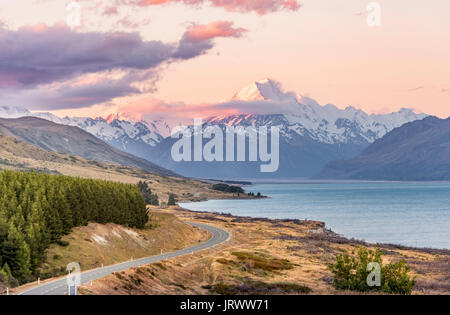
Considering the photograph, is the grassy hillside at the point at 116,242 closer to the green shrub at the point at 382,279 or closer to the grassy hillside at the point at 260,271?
the grassy hillside at the point at 260,271

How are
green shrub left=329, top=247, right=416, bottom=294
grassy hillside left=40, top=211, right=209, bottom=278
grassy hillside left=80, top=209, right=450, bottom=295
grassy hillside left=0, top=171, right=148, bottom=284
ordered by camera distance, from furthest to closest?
grassy hillside left=40, top=211, right=209, bottom=278, grassy hillside left=0, top=171, right=148, bottom=284, grassy hillside left=80, top=209, right=450, bottom=295, green shrub left=329, top=247, right=416, bottom=294

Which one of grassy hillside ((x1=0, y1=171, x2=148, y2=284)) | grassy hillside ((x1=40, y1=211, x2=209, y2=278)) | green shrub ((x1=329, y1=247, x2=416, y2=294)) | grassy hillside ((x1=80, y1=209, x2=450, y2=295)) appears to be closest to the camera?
green shrub ((x1=329, y1=247, x2=416, y2=294))

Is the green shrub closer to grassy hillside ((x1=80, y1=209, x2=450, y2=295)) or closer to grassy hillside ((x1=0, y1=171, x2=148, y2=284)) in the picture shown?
grassy hillside ((x1=80, y1=209, x2=450, y2=295))

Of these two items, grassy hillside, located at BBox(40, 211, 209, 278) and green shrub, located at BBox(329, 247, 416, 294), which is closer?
green shrub, located at BBox(329, 247, 416, 294)

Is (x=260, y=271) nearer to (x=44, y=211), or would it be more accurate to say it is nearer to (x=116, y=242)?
(x=44, y=211)

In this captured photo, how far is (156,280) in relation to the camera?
6197 centimetres

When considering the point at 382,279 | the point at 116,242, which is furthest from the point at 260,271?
the point at 116,242

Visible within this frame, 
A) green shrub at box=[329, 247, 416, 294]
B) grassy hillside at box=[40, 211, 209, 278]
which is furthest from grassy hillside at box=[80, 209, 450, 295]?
grassy hillside at box=[40, 211, 209, 278]

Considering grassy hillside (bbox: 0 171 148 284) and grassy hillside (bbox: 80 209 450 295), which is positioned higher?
grassy hillside (bbox: 0 171 148 284)

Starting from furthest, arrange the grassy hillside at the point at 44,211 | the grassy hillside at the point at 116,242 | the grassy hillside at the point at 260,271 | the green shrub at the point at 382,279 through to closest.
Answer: the grassy hillside at the point at 116,242, the grassy hillside at the point at 44,211, the grassy hillside at the point at 260,271, the green shrub at the point at 382,279

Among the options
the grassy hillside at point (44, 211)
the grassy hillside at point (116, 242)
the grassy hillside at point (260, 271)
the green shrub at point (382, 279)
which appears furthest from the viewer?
the grassy hillside at point (116, 242)

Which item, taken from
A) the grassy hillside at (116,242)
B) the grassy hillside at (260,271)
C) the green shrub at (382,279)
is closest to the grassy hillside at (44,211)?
the grassy hillside at (116,242)

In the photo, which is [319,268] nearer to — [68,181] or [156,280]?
[156,280]
